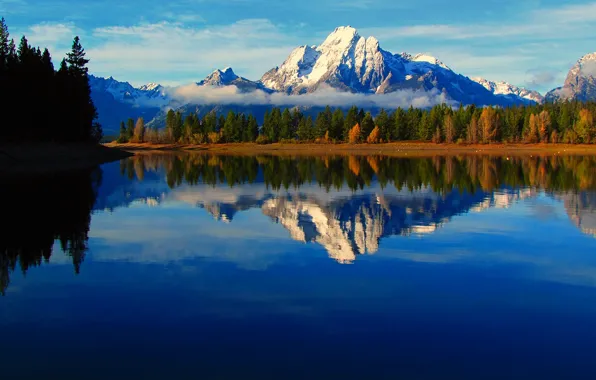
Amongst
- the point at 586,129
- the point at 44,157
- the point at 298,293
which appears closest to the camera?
the point at 298,293

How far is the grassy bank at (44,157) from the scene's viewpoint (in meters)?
75.6

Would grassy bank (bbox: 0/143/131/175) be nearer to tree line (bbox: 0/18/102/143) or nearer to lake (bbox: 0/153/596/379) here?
tree line (bbox: 0/18/102/143)

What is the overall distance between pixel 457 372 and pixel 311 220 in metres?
23.2

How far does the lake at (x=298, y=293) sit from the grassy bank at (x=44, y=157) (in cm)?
3880

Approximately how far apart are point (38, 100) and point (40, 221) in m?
64.9

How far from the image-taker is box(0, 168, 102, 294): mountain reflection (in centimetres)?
2475

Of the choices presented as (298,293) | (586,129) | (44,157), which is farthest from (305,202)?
(586,129)

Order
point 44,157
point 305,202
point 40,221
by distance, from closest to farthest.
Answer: point 40,221 → point 305,202 → point 44,157

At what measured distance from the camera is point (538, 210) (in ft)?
136

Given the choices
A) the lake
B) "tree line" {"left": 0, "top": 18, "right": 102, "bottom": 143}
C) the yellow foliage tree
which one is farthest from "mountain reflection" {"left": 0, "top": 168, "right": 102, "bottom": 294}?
the yellow foliage tree

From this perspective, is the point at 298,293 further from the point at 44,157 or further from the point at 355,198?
the point at 44,157

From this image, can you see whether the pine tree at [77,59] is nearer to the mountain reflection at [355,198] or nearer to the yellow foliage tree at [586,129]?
the mountain reflection at [355,198]

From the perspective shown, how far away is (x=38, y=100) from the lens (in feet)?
299

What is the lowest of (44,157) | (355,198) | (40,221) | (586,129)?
(355,198)
